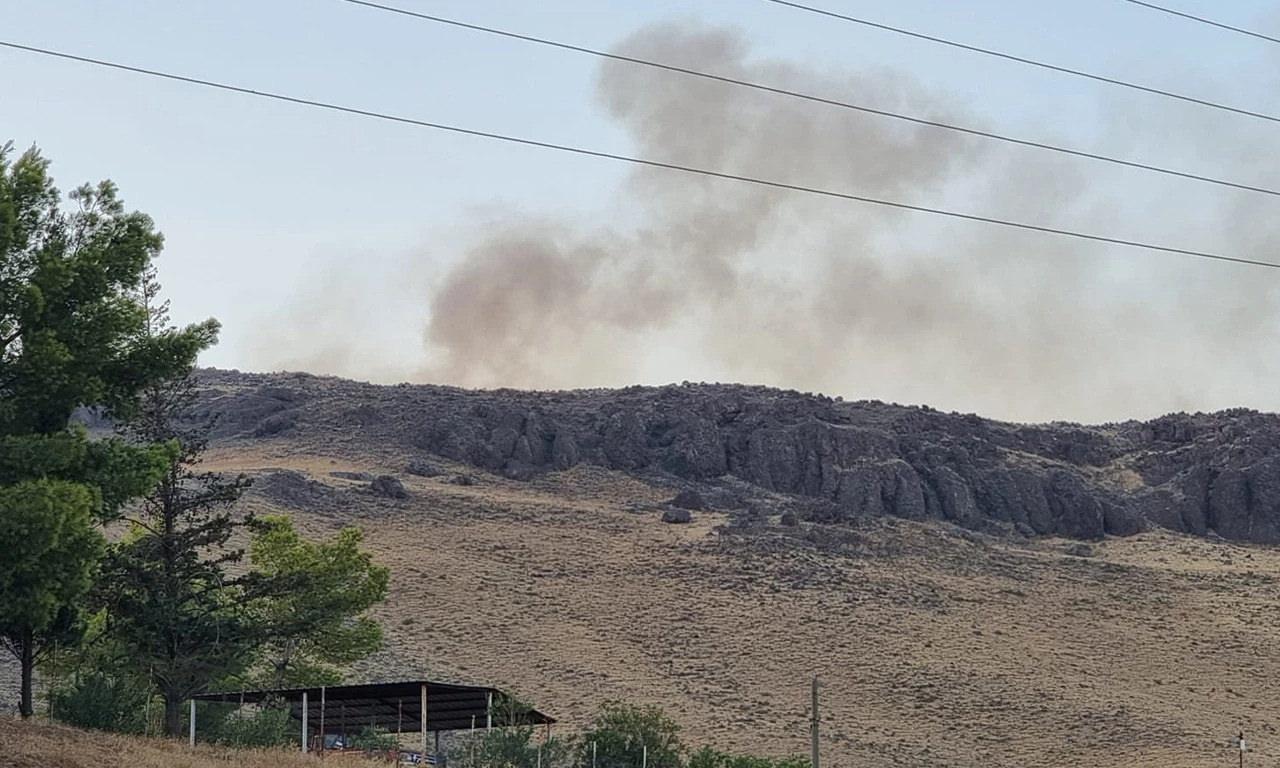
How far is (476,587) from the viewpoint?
90750mm

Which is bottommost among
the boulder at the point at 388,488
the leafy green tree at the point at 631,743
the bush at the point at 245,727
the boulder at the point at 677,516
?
the leafy green tree at the point at 631,743

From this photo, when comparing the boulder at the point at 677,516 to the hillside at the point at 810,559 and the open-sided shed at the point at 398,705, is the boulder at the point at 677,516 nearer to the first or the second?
→ the hillside at the point at 810,559

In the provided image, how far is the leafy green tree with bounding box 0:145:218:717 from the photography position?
30.9 metres

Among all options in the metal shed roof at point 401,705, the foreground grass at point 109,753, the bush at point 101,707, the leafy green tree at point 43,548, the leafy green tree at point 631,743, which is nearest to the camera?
the foreground grass at point 109,753

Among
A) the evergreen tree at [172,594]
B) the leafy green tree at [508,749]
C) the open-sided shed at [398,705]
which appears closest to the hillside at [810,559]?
the open-sided shed at [398,705]

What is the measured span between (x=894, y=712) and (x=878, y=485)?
4912 centimetres

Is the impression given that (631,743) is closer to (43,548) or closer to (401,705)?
(401,705)

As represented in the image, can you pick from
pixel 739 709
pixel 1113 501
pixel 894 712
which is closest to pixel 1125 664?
pixel 894 712

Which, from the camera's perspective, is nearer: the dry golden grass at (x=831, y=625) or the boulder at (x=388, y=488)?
the dry golden grass at (x=831, y=625)

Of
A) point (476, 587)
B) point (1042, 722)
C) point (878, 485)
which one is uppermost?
point (878, 485)

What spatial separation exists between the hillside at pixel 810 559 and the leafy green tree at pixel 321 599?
16322 millimetres

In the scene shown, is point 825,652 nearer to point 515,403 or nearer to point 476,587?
point 476,587

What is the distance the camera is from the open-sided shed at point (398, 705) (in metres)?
42.1

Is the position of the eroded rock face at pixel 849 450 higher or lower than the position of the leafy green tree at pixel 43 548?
higher
